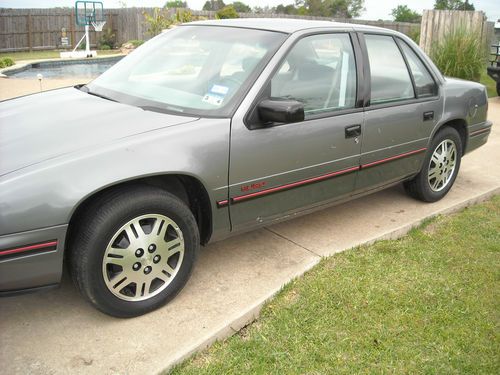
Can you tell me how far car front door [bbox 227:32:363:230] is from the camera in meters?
3.18

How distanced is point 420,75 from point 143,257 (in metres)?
2.95

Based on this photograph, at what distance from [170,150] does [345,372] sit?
4.78 feet

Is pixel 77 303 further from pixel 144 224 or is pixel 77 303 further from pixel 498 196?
pixel 498 196

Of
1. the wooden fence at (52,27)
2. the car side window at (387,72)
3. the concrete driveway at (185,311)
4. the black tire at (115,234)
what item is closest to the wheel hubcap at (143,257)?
the black tire at (115,234)

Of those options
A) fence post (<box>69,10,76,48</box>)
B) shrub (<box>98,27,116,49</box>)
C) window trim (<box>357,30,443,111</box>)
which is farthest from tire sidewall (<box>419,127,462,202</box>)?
shrub (<box>98,27,116,49</box>)

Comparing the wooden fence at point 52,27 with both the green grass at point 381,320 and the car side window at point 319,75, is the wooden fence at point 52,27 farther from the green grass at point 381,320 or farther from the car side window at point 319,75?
the green grass at point 381,320

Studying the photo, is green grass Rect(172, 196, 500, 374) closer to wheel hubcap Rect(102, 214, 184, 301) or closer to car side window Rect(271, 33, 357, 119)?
wheel hubcap Rect(102, 214, 184, 301)

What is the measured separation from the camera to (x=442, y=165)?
191 inches

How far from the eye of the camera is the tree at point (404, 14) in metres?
69.0

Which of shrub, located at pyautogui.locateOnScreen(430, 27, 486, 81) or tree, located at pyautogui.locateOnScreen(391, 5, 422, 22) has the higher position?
tree, located at pyautogui.locateOnScreen(391, 5, 422, 22)

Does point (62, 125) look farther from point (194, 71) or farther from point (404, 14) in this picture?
point (404, 14)

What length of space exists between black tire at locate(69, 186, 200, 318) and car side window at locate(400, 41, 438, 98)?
8.21 ft

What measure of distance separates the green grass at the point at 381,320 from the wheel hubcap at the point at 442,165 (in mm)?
1014

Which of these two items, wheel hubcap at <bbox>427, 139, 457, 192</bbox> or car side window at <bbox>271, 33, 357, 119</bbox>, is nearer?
car side window at <bbox>271, 33, 357, 119</bbox>
